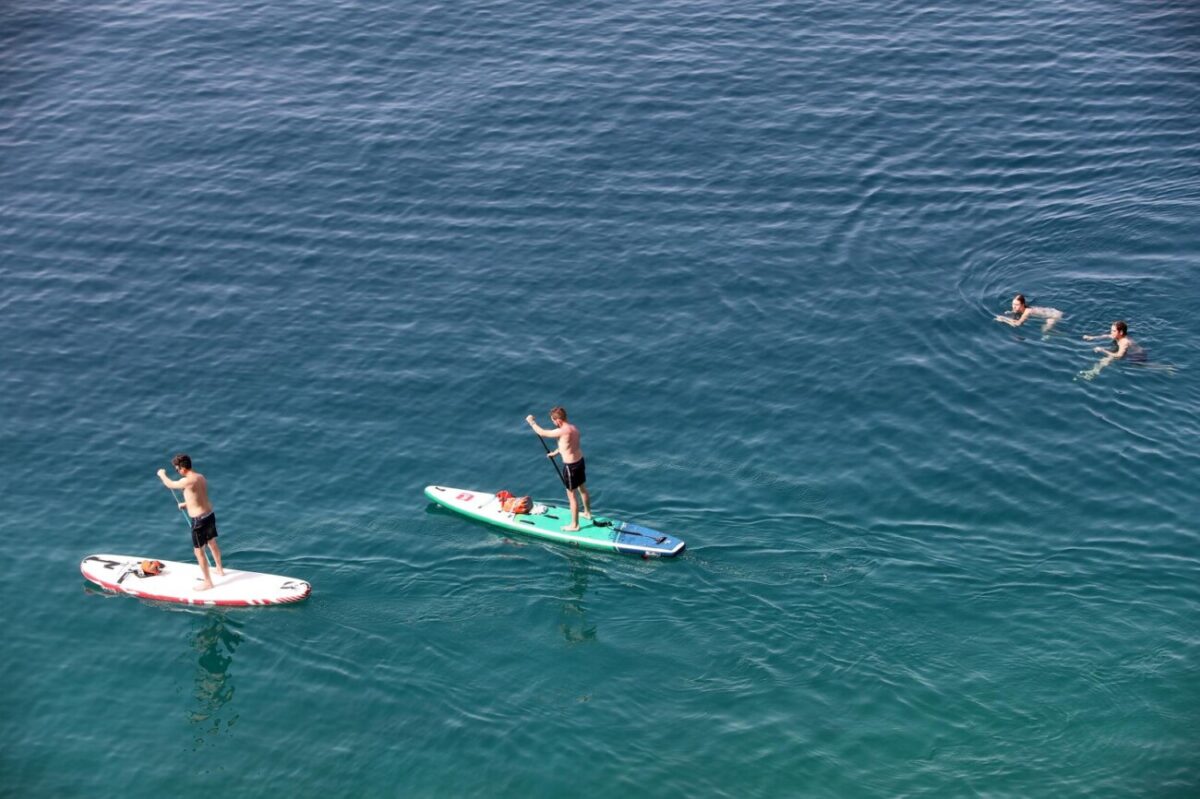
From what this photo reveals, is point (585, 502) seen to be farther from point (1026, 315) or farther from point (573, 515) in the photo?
point (1026, 315)

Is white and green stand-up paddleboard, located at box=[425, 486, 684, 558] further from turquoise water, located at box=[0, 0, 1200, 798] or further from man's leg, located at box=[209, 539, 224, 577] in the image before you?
man's leg, located at box=[209, 539, 224, 577]

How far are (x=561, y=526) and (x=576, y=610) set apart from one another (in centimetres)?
295

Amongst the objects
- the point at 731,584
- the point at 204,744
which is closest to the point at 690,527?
the point at 731,584

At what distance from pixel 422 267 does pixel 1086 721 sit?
26330mm

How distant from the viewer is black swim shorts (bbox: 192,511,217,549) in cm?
3388

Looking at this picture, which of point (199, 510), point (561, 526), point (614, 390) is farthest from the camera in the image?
point (614, 390)

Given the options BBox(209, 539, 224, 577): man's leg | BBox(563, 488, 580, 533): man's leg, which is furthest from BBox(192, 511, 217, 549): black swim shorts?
BBox(563, 488, 580, 533): man's leg

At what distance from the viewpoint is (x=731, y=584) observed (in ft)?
110

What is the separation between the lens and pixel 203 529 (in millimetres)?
34062

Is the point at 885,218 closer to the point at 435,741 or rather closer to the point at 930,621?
the point at 930,621

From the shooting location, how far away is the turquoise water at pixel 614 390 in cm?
3045

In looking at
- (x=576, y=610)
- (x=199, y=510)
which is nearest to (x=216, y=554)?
(x=199, y=510)

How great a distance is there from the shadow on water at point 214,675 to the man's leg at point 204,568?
0.64 meters

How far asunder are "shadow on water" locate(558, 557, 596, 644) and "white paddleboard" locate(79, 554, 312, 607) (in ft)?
20.0
